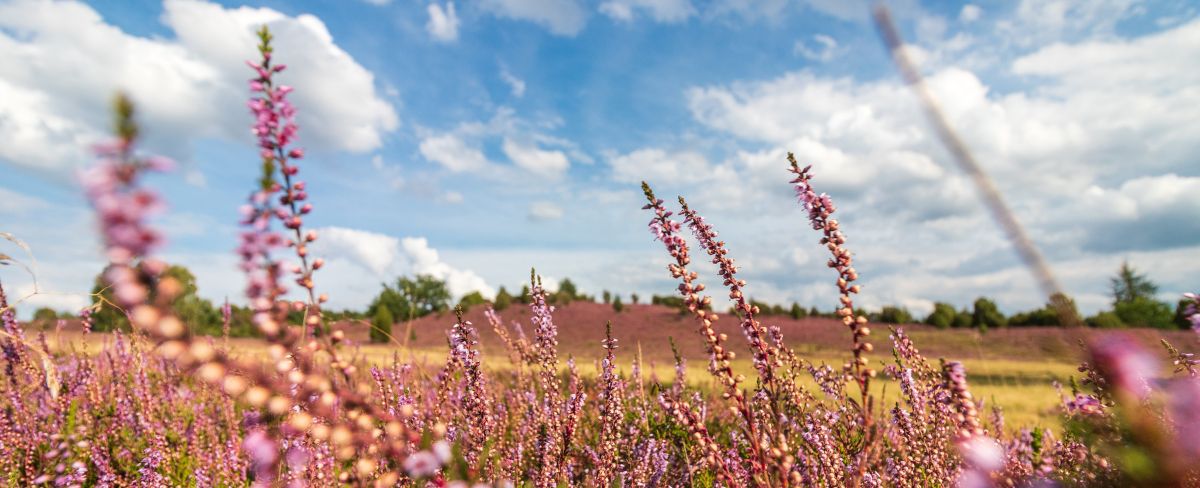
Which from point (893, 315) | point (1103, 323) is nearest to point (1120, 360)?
point (1103, 323)

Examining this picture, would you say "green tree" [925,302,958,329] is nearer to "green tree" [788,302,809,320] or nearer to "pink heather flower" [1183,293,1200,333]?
"green tree" [788,302,809,320]

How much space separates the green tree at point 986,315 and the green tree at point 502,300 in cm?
3862

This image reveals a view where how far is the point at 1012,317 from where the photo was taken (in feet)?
147

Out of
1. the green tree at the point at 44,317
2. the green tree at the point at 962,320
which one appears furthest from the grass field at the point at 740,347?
the green tree at the point at 962,320

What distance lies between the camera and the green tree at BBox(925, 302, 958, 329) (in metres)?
41.9

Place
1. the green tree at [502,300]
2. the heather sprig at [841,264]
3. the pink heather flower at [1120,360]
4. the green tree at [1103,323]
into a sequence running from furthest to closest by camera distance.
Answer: the green tree at [502,300]
the heather sprig at [841,264]
the green tree at [1103,323]
the pink heather flower at [1120,360]

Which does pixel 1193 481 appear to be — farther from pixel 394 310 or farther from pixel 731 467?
pixel 394 310

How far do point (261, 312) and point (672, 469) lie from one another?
5000 millimetres

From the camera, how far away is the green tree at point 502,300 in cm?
5444

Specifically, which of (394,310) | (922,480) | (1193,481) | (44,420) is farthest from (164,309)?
(394,310)

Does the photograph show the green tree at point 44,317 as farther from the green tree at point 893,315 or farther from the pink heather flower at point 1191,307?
the green tree at point 893,315

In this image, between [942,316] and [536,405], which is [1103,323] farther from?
[942,316]

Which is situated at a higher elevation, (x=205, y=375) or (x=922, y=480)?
(x=205, y=375)

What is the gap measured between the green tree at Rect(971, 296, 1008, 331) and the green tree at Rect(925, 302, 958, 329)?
1384 mm
